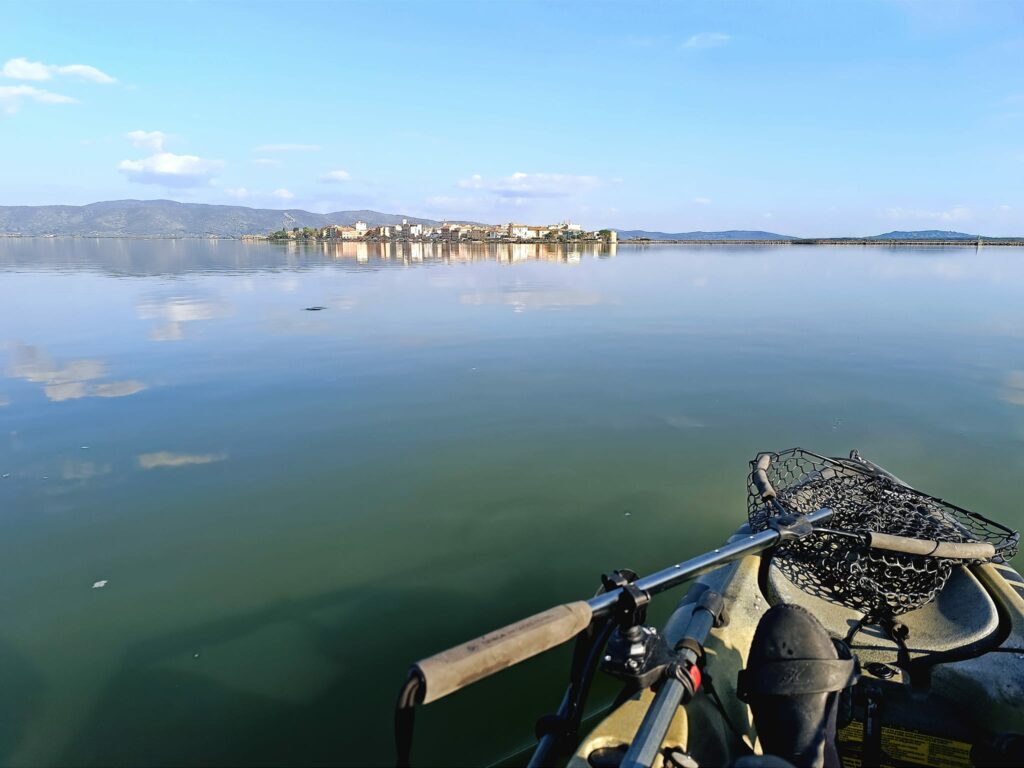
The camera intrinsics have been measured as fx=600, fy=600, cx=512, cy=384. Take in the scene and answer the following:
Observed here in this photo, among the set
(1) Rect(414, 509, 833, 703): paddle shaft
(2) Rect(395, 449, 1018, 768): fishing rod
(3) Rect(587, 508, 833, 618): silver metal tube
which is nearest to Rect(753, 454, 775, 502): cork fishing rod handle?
(2) Rect(395, 449, 1018, 768): fishing rod

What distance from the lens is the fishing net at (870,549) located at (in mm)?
2928

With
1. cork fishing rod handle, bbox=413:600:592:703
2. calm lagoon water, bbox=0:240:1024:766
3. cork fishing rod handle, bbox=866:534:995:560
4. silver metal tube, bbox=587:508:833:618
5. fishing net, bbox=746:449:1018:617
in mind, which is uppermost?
cork fishing rod handle, bbox=413:600:592:703

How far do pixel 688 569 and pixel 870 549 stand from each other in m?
1.43

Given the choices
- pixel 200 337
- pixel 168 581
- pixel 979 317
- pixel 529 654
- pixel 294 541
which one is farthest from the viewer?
pixel 979 317

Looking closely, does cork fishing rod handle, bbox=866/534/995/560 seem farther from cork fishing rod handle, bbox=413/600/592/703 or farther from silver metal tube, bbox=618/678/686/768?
cork fishing rod handle, bbox=413/600/592/703

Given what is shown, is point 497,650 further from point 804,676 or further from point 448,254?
point 448,254

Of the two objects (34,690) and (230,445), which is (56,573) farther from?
(230,445)

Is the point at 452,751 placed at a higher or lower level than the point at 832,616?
lower

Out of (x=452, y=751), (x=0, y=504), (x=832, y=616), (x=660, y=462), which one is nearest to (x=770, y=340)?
(x=660, y=462)

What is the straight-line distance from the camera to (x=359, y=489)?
21.1 feet

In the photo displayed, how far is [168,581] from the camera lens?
483 centimetres

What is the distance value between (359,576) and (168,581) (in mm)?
1510

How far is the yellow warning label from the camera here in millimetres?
2715

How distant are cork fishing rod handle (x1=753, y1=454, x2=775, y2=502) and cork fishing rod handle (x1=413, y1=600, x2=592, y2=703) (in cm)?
188
